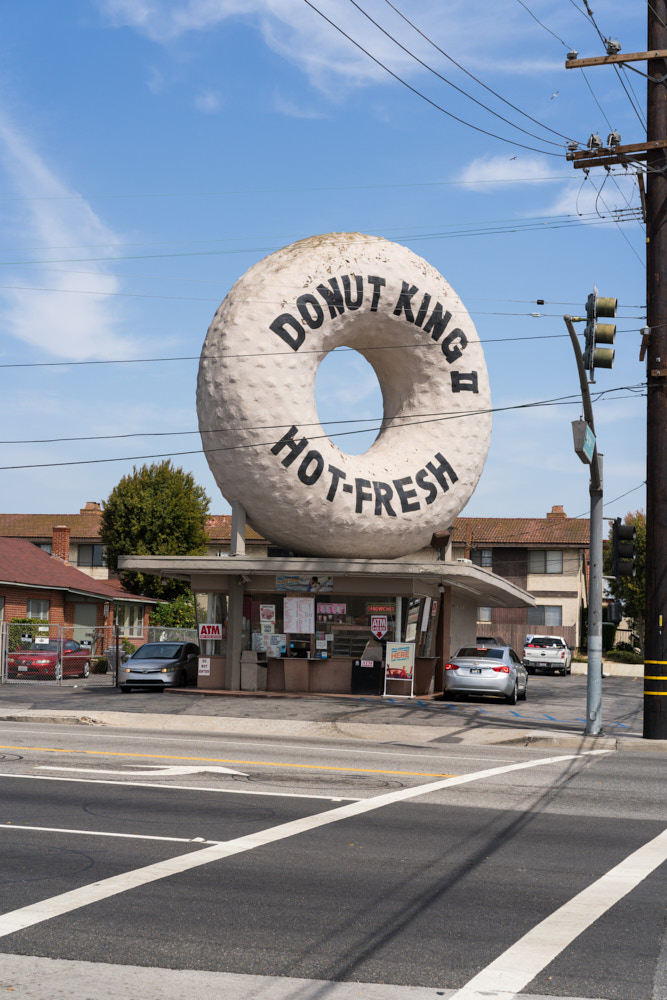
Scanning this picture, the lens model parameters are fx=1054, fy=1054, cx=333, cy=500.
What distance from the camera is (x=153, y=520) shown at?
52656 mm

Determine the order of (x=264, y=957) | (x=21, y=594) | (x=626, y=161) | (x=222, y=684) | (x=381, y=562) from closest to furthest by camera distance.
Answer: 1. (x=264, y=957)
2. (x=626, y=161)
3. (x=381, y=562)
4. (x=222, y=684)
5. (x=21, y=594)

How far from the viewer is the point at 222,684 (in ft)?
81.9

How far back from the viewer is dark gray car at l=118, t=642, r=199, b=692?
26156mm

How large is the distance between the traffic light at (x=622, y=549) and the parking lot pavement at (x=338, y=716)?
294 cm

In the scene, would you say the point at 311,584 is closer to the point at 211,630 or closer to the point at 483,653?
the point at 211,630

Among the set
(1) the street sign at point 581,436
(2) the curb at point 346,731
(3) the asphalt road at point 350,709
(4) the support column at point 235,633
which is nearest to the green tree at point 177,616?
(3) the asphalt road at point 350,709

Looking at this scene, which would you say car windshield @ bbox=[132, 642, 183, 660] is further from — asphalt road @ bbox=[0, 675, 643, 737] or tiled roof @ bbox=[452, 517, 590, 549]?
tiled roof @ bbox=[452, 517, 590, 549]

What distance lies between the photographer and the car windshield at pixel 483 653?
24469 mm

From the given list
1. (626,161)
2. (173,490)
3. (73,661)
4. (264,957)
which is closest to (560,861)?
(264,957)

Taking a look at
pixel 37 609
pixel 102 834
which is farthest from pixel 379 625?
pixel 37 609

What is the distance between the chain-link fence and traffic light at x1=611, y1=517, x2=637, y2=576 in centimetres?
1519

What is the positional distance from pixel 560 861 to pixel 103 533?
47519mm

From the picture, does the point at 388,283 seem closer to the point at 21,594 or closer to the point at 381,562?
the point at 381,562

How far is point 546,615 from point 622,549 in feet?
137
